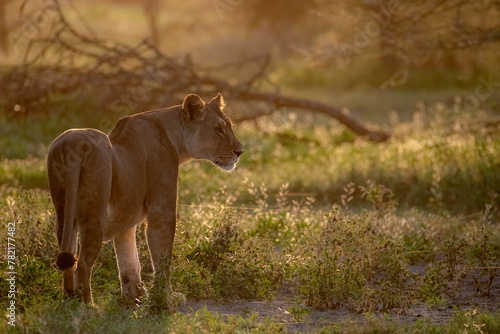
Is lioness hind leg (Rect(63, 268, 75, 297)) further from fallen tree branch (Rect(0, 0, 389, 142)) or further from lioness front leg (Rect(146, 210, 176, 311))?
fallen tree branch (Rect(0, 0, 389, 142))

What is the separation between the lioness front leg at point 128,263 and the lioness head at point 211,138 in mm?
868

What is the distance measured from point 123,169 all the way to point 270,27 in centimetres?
2987

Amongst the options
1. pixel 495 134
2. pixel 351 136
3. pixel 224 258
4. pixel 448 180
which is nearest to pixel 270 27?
pixel 351 136

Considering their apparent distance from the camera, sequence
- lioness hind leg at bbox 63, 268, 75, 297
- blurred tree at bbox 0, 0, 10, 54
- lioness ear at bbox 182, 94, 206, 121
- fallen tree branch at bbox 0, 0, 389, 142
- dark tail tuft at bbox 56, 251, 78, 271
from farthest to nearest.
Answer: blurred tree at bbox 0, 0, 10, 54, fallen tree branch at bbox 0, 0, 389, 142, lioness ear at bbox 182, 94, 206, 121, lioness hind leg at bbox 63, 268, 75, 297, dark tail tuft at bbox 56, 251, 78, 271

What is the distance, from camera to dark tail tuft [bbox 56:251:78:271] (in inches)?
189

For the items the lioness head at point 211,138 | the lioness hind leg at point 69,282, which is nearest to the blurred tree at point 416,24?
the lioness head at point 211,138

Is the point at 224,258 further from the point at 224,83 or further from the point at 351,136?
the point at 351,136

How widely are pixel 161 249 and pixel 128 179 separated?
0.64 meters

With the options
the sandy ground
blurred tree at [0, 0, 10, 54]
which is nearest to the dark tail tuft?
the sandy ground

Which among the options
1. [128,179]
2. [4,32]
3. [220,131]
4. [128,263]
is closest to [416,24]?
[220,131]

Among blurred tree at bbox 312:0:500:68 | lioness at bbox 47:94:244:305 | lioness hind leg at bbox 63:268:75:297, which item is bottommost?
lioness hind leg at bbox 63:268:75:297

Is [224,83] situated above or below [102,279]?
above

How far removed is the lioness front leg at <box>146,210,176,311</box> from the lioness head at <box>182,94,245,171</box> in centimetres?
68

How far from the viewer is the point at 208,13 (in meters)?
40.6
